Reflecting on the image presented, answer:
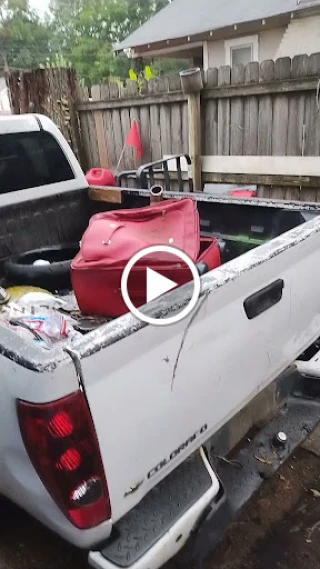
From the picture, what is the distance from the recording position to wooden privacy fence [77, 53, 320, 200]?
529 centimetres

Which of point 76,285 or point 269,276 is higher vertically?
point 269,276

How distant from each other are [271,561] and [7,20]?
51.7m

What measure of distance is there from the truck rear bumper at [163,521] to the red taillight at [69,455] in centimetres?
11

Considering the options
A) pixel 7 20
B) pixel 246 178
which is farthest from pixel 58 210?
pixel 7 20

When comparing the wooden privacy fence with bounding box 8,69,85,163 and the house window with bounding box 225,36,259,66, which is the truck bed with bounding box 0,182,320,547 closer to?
the wooden privacy fence with bounding box 8,69,85,163

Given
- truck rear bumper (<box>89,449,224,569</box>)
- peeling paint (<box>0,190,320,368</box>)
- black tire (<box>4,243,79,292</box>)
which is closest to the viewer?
peeling paint (<box>0,190,320,368</box>)

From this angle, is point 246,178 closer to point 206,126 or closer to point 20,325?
point 206,126

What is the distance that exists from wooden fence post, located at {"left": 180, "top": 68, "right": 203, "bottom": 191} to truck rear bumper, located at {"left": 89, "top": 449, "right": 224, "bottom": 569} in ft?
16.8

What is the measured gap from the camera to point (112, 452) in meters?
1.28

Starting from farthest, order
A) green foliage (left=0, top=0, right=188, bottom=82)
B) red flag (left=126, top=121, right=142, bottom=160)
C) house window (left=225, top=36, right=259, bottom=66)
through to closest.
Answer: green foliage (left=0, top=0, right=188, bottom=82)
house window (left=225, top=36, right=259, bottom=66)
red flag (left=126, top=121, right=142, bottom=160)

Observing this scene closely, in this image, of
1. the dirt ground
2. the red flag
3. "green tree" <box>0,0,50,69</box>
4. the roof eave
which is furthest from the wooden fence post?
"green tree" <box>0,0,50,69</box>

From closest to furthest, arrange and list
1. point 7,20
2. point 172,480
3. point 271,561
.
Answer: point 172,480, point 271,561, point 7,20

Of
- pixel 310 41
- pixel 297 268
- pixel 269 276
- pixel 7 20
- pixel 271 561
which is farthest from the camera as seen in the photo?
pixel 7 20
